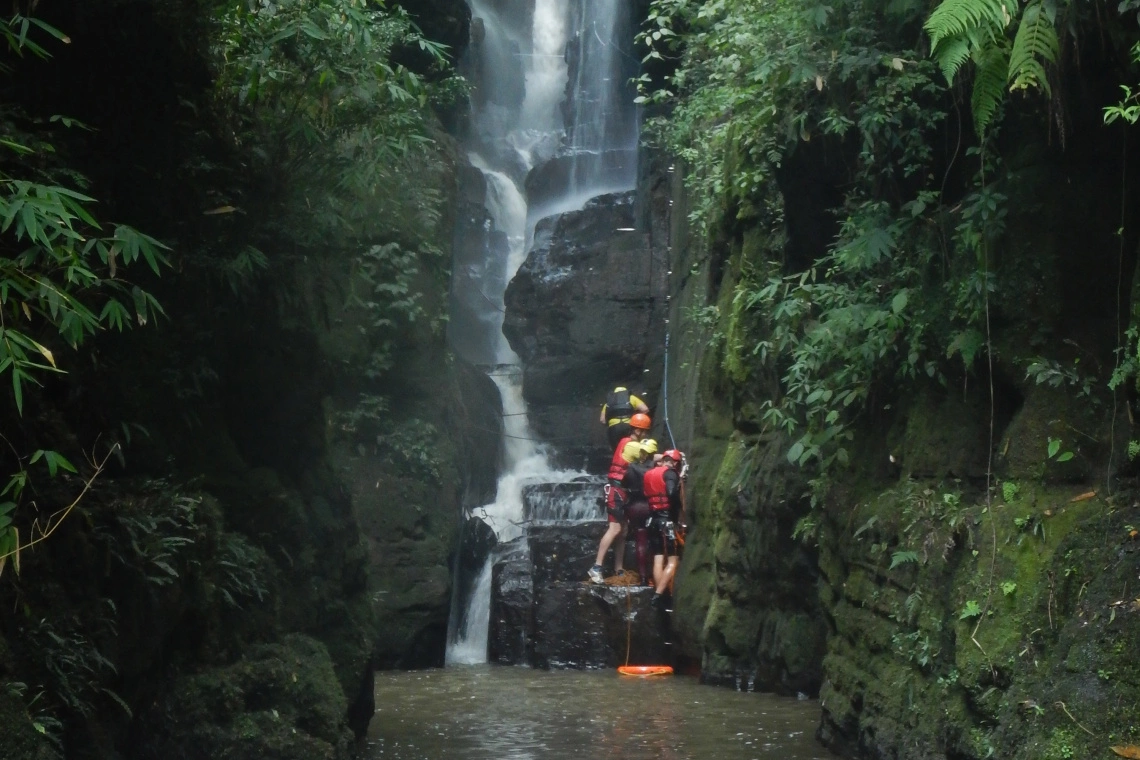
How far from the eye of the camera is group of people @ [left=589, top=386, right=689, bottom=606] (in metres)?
13.9

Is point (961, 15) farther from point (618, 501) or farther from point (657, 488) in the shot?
point (618, 501)

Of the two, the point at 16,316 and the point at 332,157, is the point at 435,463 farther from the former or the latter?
the point at 16,316

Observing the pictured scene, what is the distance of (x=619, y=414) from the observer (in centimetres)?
1620

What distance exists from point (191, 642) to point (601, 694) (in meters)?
5.56

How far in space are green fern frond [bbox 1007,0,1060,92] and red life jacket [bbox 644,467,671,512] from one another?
8661 mm

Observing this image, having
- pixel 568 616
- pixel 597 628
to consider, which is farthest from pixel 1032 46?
pixel 568 616

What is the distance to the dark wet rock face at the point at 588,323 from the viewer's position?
20950 mm

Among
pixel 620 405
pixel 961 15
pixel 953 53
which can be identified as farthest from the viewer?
pixel 620 405

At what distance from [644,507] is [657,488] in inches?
11.8

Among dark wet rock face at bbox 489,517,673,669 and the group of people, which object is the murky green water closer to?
dark wet rock face at bbox 489,517,673,669

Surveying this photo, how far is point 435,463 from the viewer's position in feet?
50.6

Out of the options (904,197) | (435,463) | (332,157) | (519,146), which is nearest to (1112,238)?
(904,197)

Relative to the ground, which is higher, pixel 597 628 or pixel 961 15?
pixel 961 15

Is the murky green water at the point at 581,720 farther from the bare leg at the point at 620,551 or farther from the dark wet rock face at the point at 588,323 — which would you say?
the dark wet rock face at the point at 588,323
